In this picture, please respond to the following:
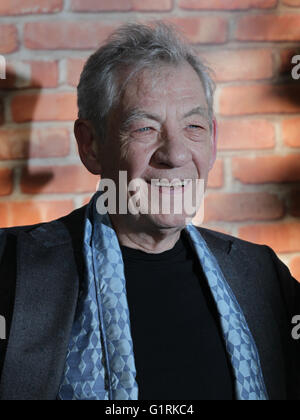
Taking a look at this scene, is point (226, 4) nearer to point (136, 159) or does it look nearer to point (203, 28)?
point (203, 28)

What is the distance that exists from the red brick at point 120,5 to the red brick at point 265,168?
2.13ft

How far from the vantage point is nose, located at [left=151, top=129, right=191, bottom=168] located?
1647 mm

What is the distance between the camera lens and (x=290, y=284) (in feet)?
6.53

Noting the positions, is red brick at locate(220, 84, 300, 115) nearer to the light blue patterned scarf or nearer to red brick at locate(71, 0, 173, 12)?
red brick at locate(71, 0, 173, 12)

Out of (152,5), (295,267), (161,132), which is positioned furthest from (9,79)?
(295,267)

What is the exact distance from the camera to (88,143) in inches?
72.2

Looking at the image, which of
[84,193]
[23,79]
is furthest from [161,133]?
[23,79]

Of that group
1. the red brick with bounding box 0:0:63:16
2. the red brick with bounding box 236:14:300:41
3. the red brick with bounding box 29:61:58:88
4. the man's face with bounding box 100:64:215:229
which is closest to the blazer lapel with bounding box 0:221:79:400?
the man's face with bounding box 100:64:215:229

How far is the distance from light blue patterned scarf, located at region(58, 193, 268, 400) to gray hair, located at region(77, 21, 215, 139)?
313mm

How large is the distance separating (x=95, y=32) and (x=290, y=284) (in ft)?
3.86

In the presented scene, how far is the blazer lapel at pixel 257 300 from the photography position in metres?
1.79

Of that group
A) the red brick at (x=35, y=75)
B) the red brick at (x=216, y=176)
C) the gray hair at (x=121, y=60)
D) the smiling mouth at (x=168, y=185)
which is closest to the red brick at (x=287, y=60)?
the red brick at (x=216, y=176)

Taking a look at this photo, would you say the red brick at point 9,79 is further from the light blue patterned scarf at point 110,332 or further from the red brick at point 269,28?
the red brick at point 269,28

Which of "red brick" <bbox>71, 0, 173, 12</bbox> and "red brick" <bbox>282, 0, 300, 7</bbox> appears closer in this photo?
"red brick" <bbox>71, 0, 173, 12</bbox>
